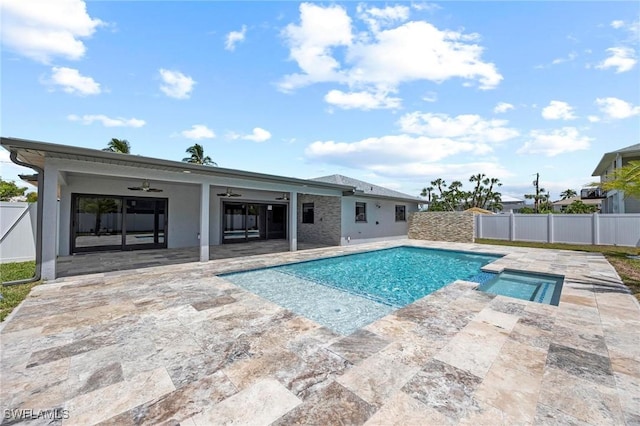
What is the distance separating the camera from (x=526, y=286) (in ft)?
23.7

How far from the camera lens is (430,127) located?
14.6 metres

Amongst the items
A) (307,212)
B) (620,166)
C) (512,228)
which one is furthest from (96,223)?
(620,166)

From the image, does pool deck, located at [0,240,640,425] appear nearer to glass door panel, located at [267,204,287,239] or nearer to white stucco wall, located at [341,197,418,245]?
white stucco wall, located at [341,197,418,245]

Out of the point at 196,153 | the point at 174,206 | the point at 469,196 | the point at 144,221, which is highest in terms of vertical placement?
the point at 196,153

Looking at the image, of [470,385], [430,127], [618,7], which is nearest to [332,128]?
[430,127]

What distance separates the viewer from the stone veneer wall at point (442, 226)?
54.6 feet

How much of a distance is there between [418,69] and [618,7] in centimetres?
523

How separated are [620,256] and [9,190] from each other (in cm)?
4465

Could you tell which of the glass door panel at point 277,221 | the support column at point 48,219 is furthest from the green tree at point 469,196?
the support column at point 48,219

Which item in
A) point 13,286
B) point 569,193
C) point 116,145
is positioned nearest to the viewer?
point 13,286

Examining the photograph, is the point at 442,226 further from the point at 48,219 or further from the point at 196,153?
the point at 196,153

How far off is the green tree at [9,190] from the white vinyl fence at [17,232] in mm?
22356

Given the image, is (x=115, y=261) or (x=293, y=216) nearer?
(x=115, y=261)

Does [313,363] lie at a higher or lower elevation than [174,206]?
lower
